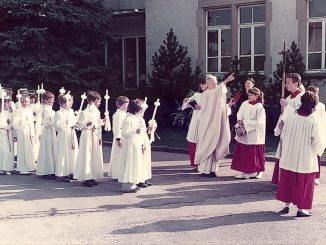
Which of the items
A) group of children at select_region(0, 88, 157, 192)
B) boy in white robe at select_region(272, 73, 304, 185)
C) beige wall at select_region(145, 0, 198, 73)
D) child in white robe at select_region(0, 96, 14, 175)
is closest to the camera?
boy in white robe at select_region(272, 73, 304, 185)

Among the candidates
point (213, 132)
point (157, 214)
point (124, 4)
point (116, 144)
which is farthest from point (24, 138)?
point (124, 4)

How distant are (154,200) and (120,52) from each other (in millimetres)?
16356

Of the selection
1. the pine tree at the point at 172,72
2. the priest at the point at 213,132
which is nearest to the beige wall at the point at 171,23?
the pine tree at the point at 172,72

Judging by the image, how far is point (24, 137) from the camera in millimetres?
11445

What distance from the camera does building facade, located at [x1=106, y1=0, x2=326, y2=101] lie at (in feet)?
56.5

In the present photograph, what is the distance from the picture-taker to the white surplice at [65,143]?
10.3 meters

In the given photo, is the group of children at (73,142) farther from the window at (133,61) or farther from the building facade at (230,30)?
the window at (133,61)

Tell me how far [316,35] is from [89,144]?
33.8ft

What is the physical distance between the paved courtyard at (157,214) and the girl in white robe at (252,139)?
0.87 ft

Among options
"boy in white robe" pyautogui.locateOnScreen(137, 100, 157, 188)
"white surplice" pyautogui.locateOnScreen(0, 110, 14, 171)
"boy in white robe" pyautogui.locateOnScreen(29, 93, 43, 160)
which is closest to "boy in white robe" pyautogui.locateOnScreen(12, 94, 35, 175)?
"white surplice" pyautogui.locateOnScreen(0, 110, 14, 171)

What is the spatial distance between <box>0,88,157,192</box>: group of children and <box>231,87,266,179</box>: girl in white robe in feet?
6.26

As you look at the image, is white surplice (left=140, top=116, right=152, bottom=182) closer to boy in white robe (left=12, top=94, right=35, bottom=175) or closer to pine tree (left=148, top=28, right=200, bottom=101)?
boy in white robe (left=12, top=94, right=35, bottom=175)

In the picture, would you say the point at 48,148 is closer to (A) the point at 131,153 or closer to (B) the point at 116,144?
(B) the point at 116,144

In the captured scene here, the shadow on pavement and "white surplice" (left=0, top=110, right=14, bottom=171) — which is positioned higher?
"white surplice" (left=0, top=110, right=14, bottom=171)
